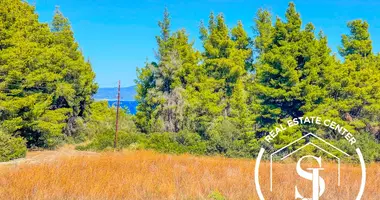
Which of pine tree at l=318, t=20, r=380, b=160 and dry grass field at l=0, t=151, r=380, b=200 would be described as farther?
pine tree at l=318, t=20, r=380, b=160

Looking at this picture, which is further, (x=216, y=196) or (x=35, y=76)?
(x=35, y=76)

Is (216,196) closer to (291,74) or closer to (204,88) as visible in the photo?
(291,74)

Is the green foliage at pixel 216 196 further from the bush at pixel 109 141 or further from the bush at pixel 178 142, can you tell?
the bush at pixel 109 141

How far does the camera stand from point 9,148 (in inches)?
794

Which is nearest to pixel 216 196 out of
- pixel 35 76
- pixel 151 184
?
pixel 151 184

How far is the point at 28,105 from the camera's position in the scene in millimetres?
23641

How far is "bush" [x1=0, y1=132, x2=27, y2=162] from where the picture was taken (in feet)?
63.6

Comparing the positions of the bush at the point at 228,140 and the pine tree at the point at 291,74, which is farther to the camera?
the bush at the point at 228,140

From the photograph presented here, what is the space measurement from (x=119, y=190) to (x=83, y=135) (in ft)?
103

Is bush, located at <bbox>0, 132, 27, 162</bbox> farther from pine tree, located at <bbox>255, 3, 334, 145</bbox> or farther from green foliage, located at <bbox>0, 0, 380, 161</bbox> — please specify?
pine tree, located at <bbox>255, 3, 334, 145</bbox>

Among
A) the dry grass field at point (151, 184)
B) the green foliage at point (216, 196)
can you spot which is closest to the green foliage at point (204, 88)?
the dry grass field at point (151, 184)

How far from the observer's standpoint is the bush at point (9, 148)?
63.6 feet

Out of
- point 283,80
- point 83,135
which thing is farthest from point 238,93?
point 83,135

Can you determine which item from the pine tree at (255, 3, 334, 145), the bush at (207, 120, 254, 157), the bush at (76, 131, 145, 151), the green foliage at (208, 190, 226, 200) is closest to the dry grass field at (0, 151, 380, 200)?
the green foliage at (208, 190, 226, 200)
